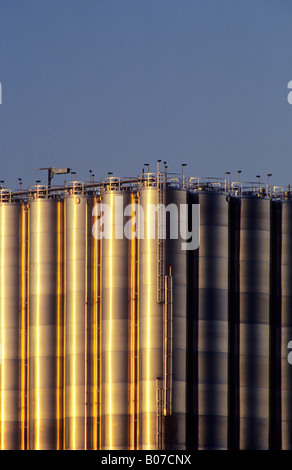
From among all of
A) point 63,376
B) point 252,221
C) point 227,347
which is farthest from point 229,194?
point 63,376

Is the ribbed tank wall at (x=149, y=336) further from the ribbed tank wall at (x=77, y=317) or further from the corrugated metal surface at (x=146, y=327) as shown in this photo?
the ribbed tank wall at (x=77, y=317)

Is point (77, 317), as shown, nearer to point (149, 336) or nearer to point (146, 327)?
point (146, 327)

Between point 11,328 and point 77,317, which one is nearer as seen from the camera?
point 77,317

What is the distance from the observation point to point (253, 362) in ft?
462

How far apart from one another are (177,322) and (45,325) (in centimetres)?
Answer: 1406

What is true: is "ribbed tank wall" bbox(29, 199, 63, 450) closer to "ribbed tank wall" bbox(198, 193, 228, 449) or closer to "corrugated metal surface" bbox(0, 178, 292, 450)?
"corrugated metal surface" bbox(0, 178, 292, 450)

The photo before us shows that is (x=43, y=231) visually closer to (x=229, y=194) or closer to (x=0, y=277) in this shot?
(x=0, y=277)

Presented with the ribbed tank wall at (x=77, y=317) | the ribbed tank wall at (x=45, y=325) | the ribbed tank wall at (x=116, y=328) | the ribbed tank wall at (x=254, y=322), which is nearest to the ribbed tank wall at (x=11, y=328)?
the ribbed tank wall at (x=45, y=325)

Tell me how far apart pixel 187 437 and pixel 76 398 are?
1189cm

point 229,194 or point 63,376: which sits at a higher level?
point 229,194

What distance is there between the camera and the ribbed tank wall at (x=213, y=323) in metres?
138

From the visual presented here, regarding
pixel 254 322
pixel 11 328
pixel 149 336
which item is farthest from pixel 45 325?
pixel 254 322

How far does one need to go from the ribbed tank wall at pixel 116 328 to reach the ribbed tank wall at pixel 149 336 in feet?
5.63

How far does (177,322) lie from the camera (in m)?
138
